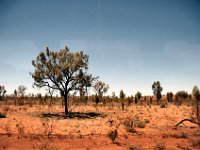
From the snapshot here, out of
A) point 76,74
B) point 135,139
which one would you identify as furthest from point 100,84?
point 135,139

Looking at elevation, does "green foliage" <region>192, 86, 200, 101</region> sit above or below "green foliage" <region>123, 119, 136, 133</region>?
above

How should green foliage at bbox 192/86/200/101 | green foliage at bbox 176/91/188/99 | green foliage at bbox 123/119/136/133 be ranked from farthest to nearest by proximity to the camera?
green foliage at bbox 176/91/188/99
green foliage at bbox 192/86/200/101
green foliage at bbox 123/119/136/133

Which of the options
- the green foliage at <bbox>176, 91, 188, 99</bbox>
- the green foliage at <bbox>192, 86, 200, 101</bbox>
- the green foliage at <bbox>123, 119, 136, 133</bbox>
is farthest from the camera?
the green foliage at <bbox>176, 91, 188, 99</bbox>

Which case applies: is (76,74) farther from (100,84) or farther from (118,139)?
(100,84)

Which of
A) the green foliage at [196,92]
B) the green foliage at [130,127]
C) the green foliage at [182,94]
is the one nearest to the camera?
the green foliage at [130,127]

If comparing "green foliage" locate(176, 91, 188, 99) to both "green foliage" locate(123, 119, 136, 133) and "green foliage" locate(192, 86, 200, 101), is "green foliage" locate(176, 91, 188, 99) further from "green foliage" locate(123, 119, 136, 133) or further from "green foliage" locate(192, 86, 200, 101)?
"green foliage" locate(123, 119, 136, 133)

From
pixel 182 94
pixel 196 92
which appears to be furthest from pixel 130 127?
pixel 182 94

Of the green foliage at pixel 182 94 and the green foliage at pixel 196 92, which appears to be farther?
→ the green foliage at pixel 182 94

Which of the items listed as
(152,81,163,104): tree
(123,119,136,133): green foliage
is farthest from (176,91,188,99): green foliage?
(123,119,136,133): green foliage

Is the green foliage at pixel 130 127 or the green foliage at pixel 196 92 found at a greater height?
the green foliage at pixel 196 92

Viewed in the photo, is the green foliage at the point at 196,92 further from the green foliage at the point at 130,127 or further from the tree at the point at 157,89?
the green foliage at the point at 130,127

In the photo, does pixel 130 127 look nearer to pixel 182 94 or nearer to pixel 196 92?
pixel 196 92

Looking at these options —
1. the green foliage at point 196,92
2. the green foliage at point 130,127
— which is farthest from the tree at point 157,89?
the green foliage at point 130,127

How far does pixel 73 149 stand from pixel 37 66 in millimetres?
21885
